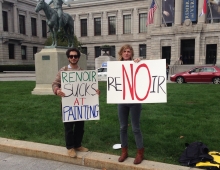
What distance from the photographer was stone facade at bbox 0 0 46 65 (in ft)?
154

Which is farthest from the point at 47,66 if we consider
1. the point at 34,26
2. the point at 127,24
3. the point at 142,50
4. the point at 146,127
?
the point at 34,26

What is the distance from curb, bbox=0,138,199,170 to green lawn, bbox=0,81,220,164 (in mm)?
270

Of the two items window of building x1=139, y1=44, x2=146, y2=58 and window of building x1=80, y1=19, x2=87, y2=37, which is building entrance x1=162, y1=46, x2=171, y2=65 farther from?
window of building x1=80, y1=19, x2=87, y2=37

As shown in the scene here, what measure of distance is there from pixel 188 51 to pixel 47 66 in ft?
114

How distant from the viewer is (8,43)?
4800cm

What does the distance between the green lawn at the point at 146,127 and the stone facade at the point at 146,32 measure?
3226 cm

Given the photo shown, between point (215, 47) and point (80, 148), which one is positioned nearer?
point (80, 148)

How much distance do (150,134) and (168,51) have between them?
3905 cm

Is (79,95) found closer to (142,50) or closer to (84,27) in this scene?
(142,50)

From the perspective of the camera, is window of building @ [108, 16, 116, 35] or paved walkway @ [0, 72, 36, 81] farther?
window of building @ [108, 16, 116, 35]

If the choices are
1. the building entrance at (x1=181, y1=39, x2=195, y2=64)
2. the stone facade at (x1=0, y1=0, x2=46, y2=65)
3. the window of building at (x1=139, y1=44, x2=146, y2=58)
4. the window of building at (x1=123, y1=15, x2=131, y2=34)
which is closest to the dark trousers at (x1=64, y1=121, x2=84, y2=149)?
the building entrance at (x1=181, y1=39, x2=195, y2=64)

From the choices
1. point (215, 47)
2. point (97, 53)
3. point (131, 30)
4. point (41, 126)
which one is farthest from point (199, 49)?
point (41, 126)

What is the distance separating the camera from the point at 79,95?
175 inches

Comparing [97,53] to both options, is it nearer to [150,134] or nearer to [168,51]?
[168,51]
